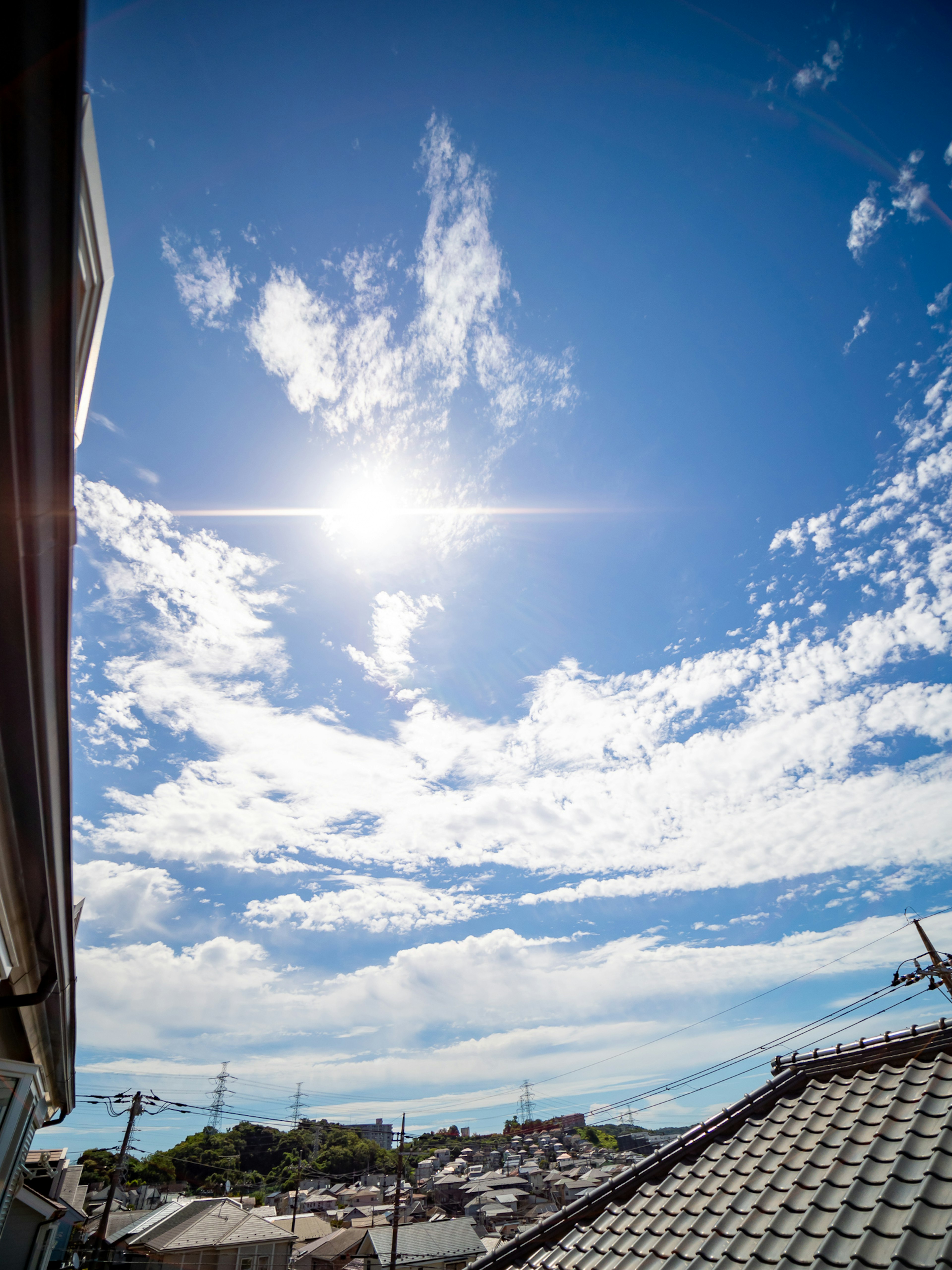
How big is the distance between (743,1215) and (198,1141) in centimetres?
13602

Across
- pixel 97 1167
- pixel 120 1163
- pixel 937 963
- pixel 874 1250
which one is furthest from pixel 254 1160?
pixel 874 1250

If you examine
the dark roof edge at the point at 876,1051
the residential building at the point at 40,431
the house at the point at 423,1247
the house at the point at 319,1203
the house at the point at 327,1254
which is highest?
the residential building at the point at 40,431

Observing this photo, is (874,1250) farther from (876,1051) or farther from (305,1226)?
(305,1226)

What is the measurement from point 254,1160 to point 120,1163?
9871 cm

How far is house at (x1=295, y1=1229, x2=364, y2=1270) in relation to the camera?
39.7m

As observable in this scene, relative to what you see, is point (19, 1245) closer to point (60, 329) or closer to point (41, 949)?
point (41, 949)

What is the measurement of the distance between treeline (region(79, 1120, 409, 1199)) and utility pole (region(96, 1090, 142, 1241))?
63246 mm

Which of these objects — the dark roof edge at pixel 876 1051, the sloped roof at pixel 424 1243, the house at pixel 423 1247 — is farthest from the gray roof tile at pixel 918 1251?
the sloped roof at pixel 424 1243

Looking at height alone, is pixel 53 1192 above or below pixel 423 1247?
above

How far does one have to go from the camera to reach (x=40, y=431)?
2.09m

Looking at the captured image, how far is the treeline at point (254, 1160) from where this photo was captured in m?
81.6

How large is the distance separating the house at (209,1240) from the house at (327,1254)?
415 cm

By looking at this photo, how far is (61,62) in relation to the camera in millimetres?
1556

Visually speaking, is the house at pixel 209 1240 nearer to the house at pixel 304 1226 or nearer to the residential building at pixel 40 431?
the house at pixel 304 1226
